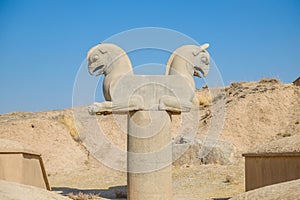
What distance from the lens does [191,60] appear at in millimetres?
10109

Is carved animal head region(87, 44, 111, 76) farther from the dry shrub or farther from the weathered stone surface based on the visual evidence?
the dry shrub

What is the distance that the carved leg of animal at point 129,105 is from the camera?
9.66 m

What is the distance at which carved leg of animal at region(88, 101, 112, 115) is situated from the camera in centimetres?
959

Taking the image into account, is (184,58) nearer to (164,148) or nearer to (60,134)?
(164,148)

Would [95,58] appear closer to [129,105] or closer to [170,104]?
[129,105]

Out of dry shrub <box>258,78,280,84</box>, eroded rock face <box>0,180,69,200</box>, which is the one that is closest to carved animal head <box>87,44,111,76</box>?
eroded rock face <box>0,180,69,200</box>

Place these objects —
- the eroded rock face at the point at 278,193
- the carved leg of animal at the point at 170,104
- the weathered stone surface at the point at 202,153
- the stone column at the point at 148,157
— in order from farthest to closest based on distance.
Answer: the weathered stone surface at the point at 202,153
the carved leg of animal at the point at 170,104
the stone column at the point at 148,157
the eroded rock face at the point at 278,193

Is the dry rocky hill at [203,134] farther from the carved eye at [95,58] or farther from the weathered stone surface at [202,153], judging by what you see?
the carved eye at [95,58]

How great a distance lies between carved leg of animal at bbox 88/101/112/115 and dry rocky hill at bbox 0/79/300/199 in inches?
296

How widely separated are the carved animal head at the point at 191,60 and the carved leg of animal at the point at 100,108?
154 cm

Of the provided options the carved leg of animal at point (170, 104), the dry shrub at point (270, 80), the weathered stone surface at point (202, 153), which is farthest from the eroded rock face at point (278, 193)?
the dry shrub at point (270, 80)

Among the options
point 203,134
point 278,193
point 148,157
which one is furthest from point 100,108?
point 203,134

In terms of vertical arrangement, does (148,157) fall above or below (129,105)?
below

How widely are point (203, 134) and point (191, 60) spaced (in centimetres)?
1516
